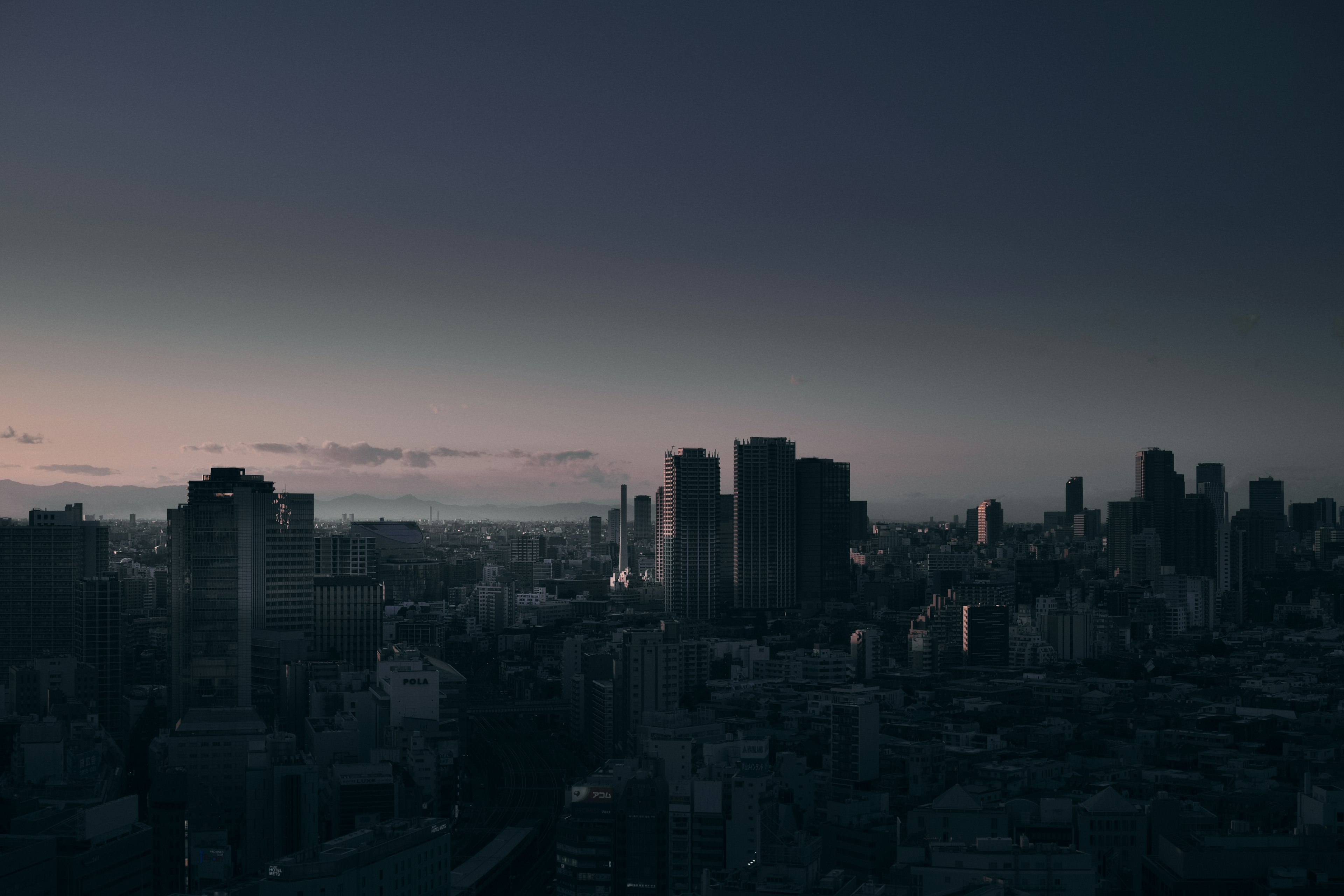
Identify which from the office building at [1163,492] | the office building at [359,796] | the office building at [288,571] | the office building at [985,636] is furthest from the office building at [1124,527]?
the office building at [359,796]

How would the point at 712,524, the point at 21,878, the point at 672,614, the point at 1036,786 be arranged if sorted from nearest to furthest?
the point at 21,878 → the point at 1036,786 → the point at 672,614 → the point at 712,524

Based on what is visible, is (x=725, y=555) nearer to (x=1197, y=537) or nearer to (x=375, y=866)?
(x=1197, y=537)

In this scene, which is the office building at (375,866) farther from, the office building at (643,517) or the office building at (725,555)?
the office building at (643,517)

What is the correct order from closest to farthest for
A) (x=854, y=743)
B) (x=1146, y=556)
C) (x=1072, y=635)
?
(x=854, y=743)
(x=1072, y=635)
(x=1146, y=556)

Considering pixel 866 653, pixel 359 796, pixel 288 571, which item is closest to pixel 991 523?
pixel 866 653

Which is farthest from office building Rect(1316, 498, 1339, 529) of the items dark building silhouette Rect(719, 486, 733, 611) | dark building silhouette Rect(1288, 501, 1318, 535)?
dark building silhouette Rect(719, 486, 733, 611)

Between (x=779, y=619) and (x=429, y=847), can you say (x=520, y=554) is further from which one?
(x=429, y=847)

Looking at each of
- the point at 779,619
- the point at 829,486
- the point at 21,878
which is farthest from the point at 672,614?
the point at 21,878
